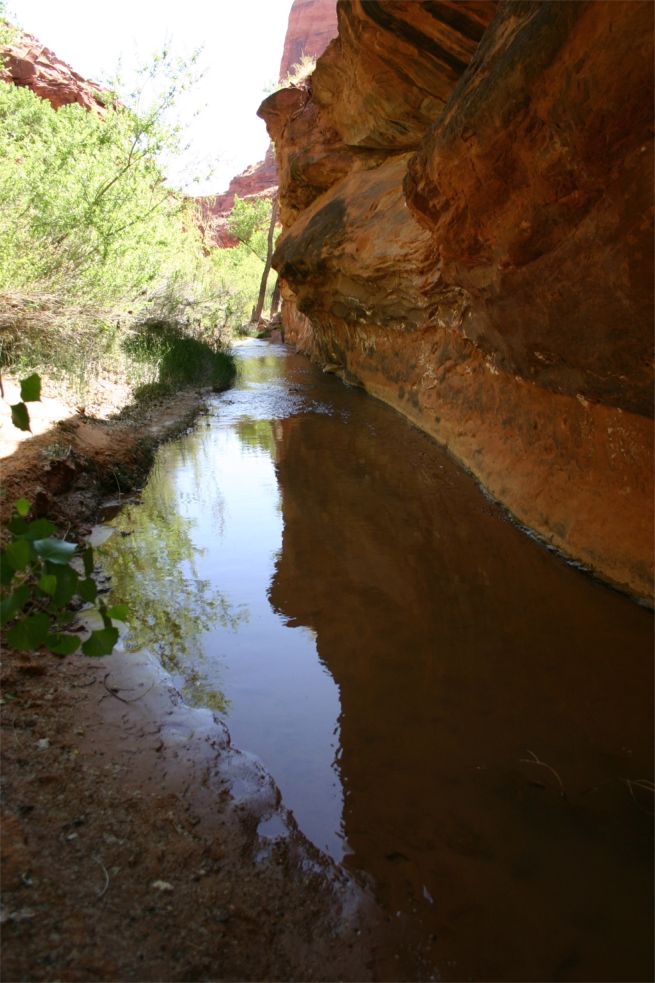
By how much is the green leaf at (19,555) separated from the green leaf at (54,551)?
0.04m

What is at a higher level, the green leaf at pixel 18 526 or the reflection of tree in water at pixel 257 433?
the green leaf at pixel 18 526

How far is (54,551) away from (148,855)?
1221 millimetres

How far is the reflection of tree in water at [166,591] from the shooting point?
152 inches

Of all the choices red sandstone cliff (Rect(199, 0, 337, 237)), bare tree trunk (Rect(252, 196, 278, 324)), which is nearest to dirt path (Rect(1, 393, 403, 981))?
bare tree trunk (Rect(252, 196, 278, 324))

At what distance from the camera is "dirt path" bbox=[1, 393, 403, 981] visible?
6.16 ft

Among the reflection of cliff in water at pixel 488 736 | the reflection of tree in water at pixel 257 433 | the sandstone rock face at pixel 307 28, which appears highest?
the sandstone rock face at pixel 307 28

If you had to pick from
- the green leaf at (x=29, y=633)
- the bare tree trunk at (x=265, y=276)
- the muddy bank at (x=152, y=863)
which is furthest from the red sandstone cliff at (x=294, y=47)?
the green leaf at (x=29, y=633)

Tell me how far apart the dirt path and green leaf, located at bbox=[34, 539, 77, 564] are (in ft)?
3.41

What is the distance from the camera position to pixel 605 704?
128 inches

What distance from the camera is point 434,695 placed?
3.41 m

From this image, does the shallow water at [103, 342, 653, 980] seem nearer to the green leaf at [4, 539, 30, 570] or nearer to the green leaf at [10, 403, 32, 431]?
the green leaf at [4, 539, 30, 570]

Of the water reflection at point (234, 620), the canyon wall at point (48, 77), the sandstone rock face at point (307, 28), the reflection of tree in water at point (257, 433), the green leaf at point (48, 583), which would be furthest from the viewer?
the sandstone rock face at point (307, 28)

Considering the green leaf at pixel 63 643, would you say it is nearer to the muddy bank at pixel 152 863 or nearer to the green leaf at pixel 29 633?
the green leaf at pixel 29 633

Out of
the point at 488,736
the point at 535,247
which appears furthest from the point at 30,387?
the point at 535,247
